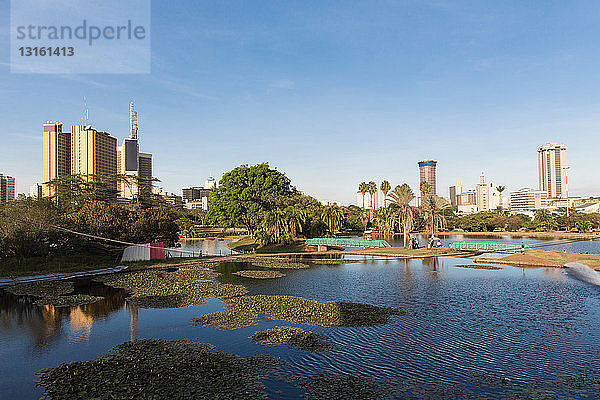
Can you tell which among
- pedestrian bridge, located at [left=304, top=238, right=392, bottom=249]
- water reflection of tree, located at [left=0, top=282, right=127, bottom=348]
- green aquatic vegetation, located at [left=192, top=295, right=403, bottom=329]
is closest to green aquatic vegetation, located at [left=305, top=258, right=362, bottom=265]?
pedestrian bridge, located at [left=304, top=238, right=392, bottom=249]

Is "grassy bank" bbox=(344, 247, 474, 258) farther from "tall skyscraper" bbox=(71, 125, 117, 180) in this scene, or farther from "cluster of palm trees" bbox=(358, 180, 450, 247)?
"tall skyscraper" bbox=(71, 125, 117, 180)

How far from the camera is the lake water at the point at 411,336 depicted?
563 inches

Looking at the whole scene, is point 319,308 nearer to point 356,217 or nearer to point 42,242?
point 42,242

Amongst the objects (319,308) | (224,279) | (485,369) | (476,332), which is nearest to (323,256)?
(224,279)

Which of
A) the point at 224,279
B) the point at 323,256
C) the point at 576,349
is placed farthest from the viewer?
the point at 323,256

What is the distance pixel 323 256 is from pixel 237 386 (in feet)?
136

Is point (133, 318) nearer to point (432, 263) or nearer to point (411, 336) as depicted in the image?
point (411, 336)

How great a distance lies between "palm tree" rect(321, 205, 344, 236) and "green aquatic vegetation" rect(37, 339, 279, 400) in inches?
2339

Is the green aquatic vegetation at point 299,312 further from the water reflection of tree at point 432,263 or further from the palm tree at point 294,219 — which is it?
the palm tree at point 294,219

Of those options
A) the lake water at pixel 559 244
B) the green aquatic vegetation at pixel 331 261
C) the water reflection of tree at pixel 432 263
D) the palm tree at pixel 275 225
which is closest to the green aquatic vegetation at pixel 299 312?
the water reflection of tree at pixel 432 263

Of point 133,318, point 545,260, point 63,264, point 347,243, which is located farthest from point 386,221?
point 133,318

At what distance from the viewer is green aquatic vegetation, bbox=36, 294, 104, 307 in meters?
24.9

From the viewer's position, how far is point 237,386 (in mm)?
13367

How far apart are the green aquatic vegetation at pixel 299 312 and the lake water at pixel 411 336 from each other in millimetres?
923
